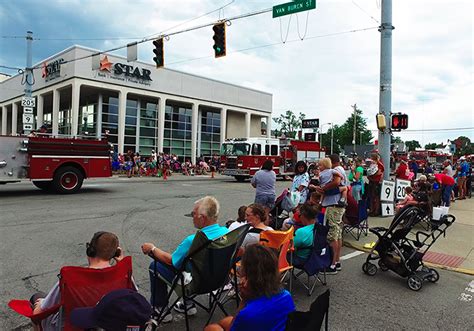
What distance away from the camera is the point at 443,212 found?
6.41 m

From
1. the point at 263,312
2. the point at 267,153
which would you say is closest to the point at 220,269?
the point at 263,312

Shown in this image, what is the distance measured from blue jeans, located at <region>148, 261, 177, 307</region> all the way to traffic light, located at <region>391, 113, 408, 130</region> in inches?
324

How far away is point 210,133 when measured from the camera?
37594 mm

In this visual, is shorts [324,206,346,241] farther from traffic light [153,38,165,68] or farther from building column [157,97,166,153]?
building column [157,97,166,153]

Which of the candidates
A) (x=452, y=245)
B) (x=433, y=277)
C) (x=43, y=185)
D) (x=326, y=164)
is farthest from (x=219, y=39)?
(x=433, y=277)

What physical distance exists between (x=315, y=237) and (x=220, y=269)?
1.66 meters

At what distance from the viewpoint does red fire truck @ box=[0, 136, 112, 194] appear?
11.8 meters

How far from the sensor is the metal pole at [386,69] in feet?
31.6

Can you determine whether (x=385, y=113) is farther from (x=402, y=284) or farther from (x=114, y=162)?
(x=114, y=162)

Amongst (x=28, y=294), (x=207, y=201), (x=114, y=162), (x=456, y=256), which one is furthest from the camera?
(x=114, y=162)

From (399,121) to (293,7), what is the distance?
4.91 meters

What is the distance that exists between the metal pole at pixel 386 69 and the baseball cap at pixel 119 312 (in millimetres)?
9121

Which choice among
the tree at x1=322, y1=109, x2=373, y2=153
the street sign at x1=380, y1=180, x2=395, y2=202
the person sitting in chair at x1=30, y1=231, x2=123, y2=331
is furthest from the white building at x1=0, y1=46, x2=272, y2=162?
the tree at x1=322, y1=109, x2=373, y2=153

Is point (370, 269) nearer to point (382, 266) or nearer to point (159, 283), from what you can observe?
point (382, 266)
